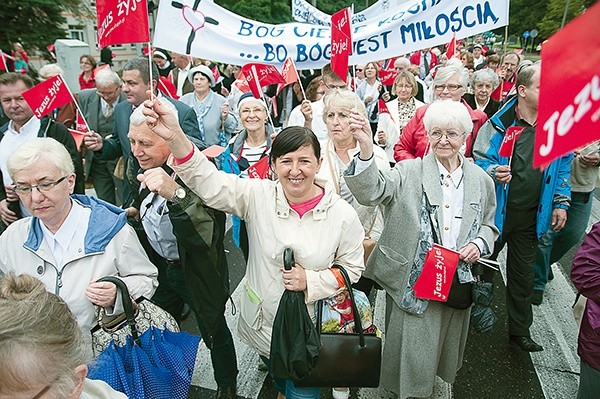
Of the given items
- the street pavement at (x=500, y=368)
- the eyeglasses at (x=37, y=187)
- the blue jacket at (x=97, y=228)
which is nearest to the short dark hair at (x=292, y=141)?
the blue jacket at (x=97, y=228)

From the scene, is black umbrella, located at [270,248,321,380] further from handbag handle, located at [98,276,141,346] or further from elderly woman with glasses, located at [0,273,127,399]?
elderly woman with glasses, located at [0,273,127,399]

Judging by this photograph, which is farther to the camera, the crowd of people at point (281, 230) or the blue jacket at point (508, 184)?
the blue jacket at point (508, 184)

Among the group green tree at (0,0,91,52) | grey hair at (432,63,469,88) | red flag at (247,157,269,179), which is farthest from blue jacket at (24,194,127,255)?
green tree at (0,0,91,52)

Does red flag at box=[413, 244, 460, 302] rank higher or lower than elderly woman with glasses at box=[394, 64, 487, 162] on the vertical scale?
lower

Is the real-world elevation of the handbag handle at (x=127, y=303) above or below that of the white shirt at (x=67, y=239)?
below

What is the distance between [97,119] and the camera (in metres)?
5.59

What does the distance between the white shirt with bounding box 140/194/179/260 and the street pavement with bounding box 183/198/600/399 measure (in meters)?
0.63

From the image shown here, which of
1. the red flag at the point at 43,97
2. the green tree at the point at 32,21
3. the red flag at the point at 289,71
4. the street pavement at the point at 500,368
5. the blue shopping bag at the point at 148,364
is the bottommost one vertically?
the street pavement at the point at 500,368

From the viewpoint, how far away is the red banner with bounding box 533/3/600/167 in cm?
115

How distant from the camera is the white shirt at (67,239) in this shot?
2291 mm

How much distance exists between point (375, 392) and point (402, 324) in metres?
0.76

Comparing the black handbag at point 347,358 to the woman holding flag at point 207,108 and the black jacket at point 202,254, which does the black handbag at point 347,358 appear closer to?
the black jacket at point 202,254

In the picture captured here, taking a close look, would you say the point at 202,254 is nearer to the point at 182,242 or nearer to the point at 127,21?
the point at 182,242

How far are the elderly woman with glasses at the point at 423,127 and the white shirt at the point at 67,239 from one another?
287 cm
